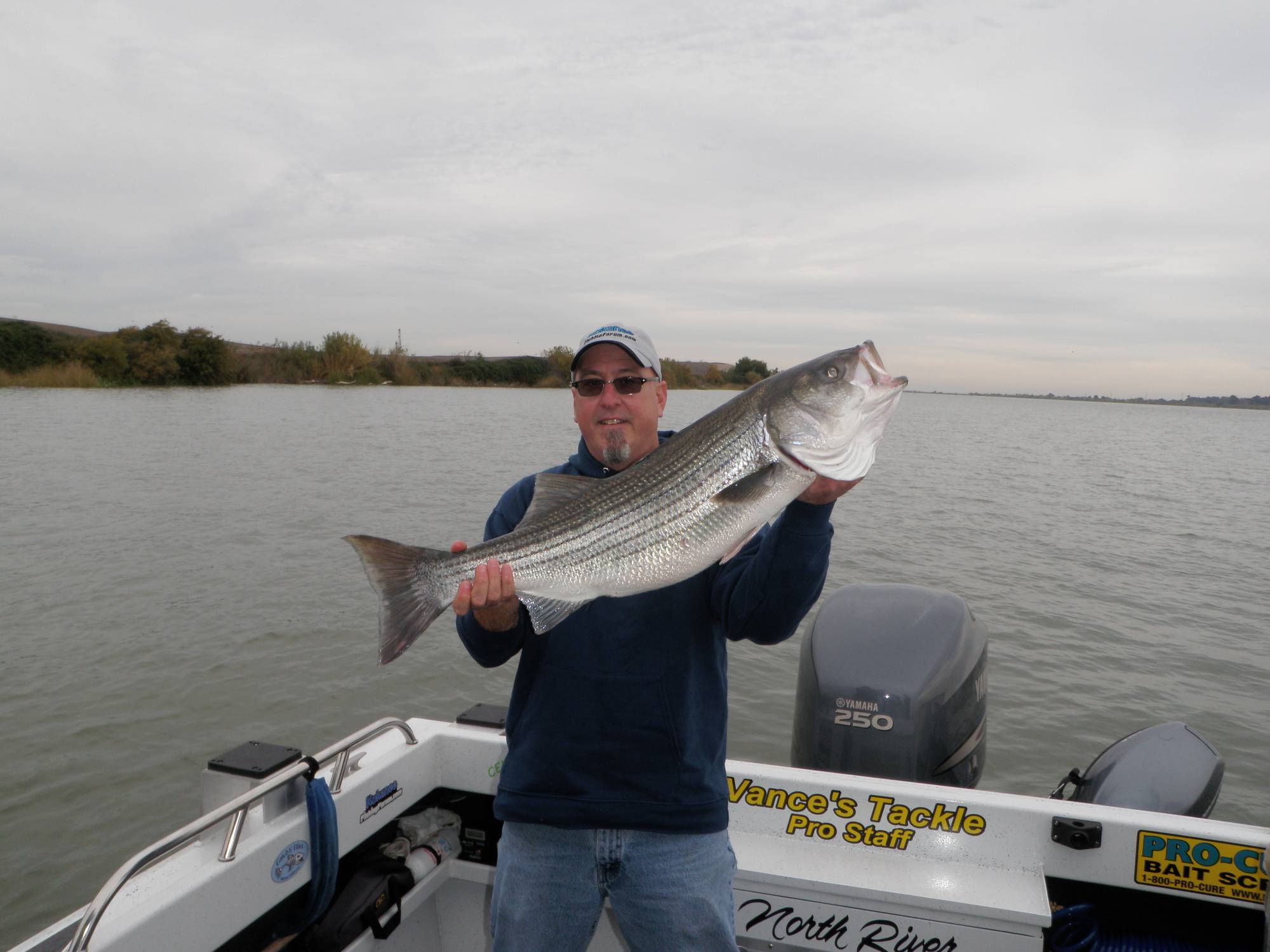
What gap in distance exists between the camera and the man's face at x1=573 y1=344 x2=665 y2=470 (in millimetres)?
3086

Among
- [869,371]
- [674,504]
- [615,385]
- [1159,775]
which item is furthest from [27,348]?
[1159,775]

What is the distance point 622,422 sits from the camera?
3.10 m

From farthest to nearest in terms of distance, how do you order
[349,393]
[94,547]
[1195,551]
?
[349,393]
[1195,551]
[94,547]

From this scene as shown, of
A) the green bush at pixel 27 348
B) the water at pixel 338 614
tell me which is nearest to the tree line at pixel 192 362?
the green bush at pixel 27 348

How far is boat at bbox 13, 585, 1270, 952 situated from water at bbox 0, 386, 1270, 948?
328 centimetres

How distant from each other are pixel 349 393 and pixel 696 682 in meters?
50.7

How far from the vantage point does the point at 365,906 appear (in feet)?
11.0

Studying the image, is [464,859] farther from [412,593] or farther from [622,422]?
[622,422]

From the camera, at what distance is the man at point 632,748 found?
2.57 m

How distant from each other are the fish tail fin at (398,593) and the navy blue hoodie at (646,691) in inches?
5.9

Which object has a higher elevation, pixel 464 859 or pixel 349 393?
pixel 349 393

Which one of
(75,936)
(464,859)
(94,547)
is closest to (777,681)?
(464,859)

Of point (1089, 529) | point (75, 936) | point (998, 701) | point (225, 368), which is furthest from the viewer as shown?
point (225, 368)

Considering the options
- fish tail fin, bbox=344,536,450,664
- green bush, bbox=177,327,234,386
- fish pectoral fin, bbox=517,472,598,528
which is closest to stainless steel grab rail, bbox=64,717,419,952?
fish tail fin, bbox=344,536,450,664
